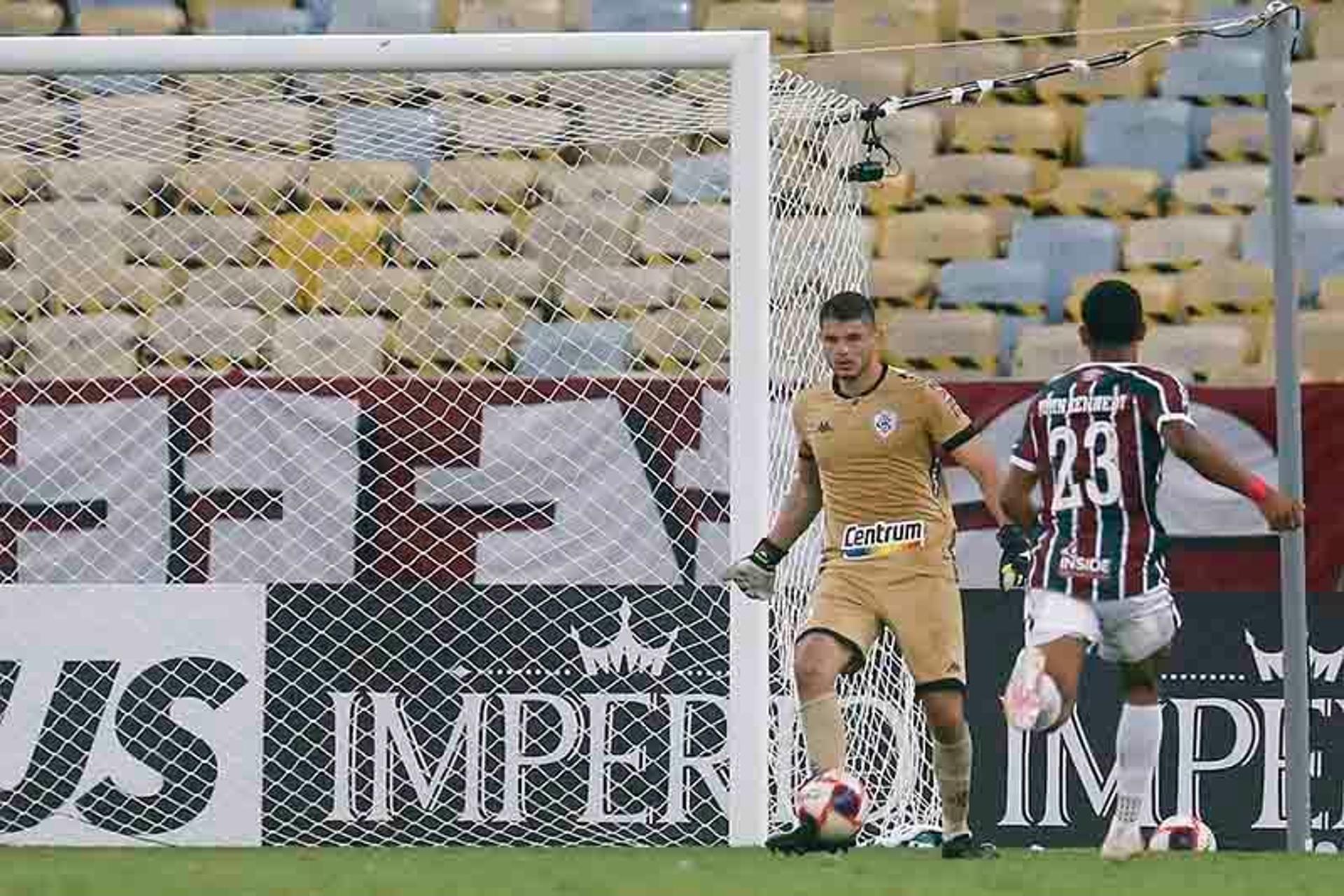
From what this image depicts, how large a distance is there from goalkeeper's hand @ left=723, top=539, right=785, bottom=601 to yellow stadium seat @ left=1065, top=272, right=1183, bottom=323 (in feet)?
15.5

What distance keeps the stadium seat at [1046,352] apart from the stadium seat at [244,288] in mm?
3318

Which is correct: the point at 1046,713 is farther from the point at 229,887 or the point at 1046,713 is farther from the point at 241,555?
the point at 241,555

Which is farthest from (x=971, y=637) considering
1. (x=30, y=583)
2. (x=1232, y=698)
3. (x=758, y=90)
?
(x=30, y=583)

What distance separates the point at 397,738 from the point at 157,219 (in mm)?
2281

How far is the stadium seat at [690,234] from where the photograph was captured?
11.2 metres

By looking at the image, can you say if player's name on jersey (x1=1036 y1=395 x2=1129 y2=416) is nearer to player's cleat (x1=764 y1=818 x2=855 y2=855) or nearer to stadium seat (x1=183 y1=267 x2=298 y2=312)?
player's cleat (x1=764 y1=818 x2=855 y2=855)

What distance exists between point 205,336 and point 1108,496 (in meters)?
4.62

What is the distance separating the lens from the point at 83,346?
11.3 meters

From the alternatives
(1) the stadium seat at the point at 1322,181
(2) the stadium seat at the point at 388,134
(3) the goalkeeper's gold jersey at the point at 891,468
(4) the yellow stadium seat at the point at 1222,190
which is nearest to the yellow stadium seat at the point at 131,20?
(2) the stadium seat at the point at 388,134

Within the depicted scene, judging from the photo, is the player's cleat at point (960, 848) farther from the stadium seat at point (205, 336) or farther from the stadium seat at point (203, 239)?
the stadium seat at point (203, 239)

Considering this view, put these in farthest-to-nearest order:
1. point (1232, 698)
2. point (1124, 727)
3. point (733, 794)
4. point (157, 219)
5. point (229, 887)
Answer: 1. point (157, 219)
2. point (1232, 698)
3. point (733, 794)
4. point (1124, 727)
5. point (229, 887)

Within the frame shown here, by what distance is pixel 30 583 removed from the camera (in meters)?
10.5

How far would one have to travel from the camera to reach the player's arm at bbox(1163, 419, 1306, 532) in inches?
305

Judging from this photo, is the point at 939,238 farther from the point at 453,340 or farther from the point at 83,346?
the point at 83,346
